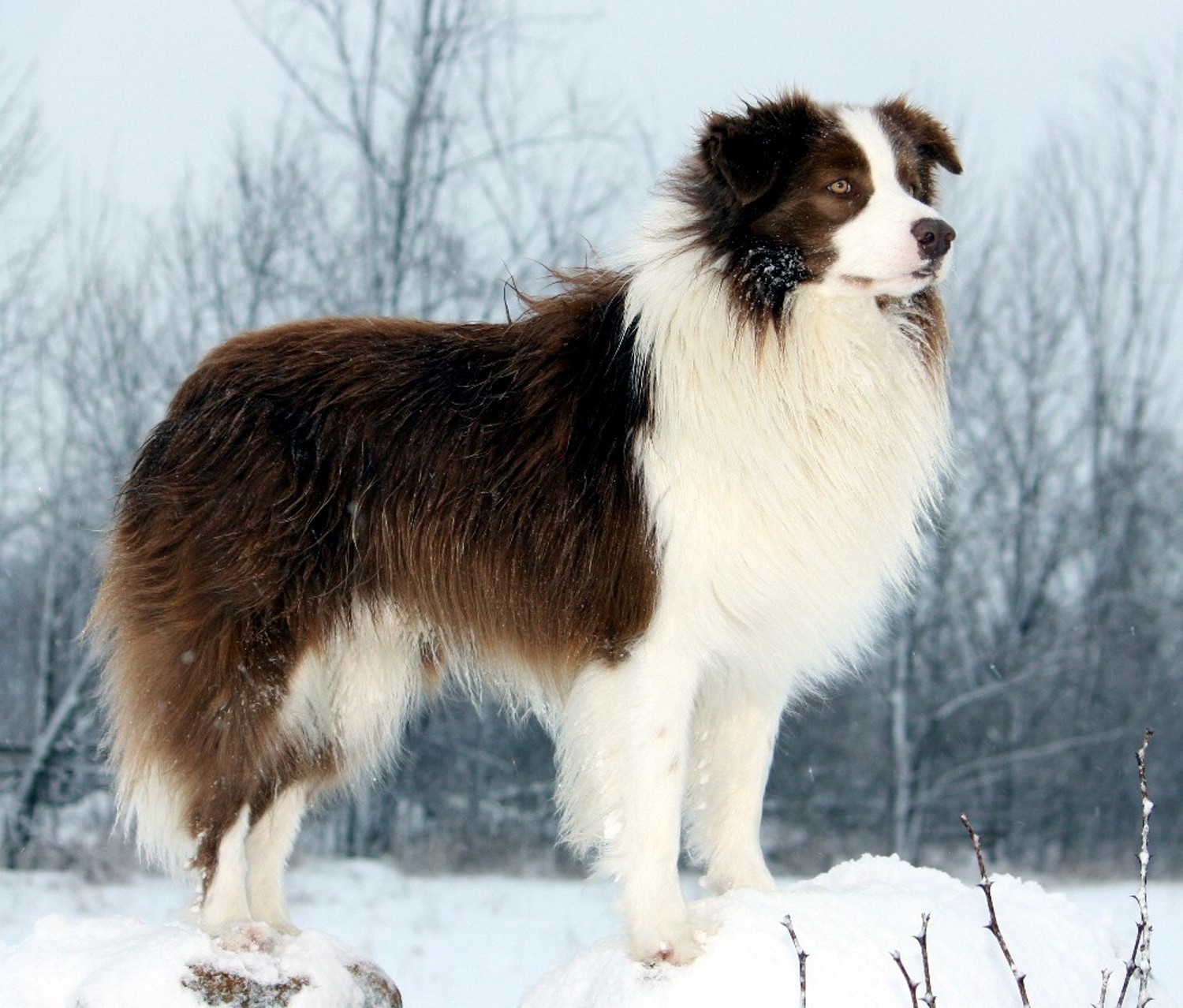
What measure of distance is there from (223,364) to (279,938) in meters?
1.85

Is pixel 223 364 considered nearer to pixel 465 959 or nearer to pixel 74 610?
pixel 465 959

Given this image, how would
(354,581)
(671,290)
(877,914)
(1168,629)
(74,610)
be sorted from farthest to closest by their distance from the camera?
(1168,629) → (74,610) → (354,581) → (671,290) → (877,914)

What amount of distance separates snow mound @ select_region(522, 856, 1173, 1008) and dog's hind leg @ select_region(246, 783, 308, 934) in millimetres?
959

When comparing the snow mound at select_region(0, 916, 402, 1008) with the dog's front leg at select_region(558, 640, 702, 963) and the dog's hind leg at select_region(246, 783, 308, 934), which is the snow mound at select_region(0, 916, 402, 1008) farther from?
the dog's front leg at select_region(558, 640, 702, 963)

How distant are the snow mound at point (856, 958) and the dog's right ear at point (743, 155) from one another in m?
2.02

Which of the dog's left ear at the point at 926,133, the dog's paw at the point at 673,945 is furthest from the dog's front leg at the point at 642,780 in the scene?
the dog's left ear at the point at 926,133

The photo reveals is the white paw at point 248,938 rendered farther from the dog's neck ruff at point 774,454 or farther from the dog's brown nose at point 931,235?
the dog's brown nose at point 931,235

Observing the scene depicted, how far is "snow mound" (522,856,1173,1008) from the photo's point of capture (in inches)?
132

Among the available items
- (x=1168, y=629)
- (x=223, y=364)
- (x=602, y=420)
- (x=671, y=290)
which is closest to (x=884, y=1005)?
(x=602, y=420)

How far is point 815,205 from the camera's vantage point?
3787 millimetres

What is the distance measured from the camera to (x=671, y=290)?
4000mm

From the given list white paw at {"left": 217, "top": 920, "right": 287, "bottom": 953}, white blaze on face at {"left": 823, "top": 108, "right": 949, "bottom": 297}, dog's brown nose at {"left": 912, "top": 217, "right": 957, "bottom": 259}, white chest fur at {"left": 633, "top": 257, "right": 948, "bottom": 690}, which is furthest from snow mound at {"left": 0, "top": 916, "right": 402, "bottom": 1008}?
dog's brown nose at {"left": 912, "top": 217, "right": 957, "bottom": 259}

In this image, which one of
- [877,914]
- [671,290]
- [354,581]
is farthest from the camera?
[354,581]

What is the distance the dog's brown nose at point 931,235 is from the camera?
3.61 metres
